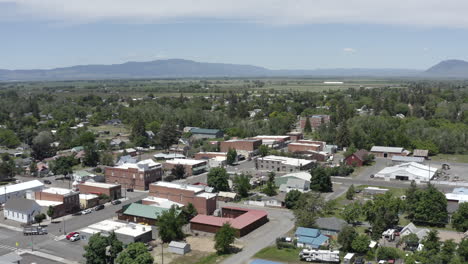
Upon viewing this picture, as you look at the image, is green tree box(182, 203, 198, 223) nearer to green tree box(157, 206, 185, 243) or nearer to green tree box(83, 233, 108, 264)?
green tree box(157, 206, 185, 243)

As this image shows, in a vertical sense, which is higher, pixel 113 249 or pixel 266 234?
pixel 113 249

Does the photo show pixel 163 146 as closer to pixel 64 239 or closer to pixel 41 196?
pixel 41 196

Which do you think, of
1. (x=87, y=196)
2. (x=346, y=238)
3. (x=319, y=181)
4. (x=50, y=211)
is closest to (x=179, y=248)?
(x=346, y=238)

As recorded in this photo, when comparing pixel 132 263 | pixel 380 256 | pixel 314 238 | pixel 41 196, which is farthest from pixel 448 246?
pixel 41 196

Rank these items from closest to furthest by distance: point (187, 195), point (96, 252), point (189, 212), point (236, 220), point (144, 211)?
point (96, 252), point (236, 220), point (189, 212), point (144, 211), point (187, 195)

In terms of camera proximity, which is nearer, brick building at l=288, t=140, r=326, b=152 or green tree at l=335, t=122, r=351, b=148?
brick building at l=288, t=140, r=326, b=152

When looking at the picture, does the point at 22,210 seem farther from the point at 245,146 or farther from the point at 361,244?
the point at 245,146

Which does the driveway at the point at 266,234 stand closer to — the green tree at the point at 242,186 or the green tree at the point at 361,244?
the green tree at the point at 242,186

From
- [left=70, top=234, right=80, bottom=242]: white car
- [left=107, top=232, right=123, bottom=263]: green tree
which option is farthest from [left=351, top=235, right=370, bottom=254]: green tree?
[left=70, top=234, right=80, bottom=242]: white car
